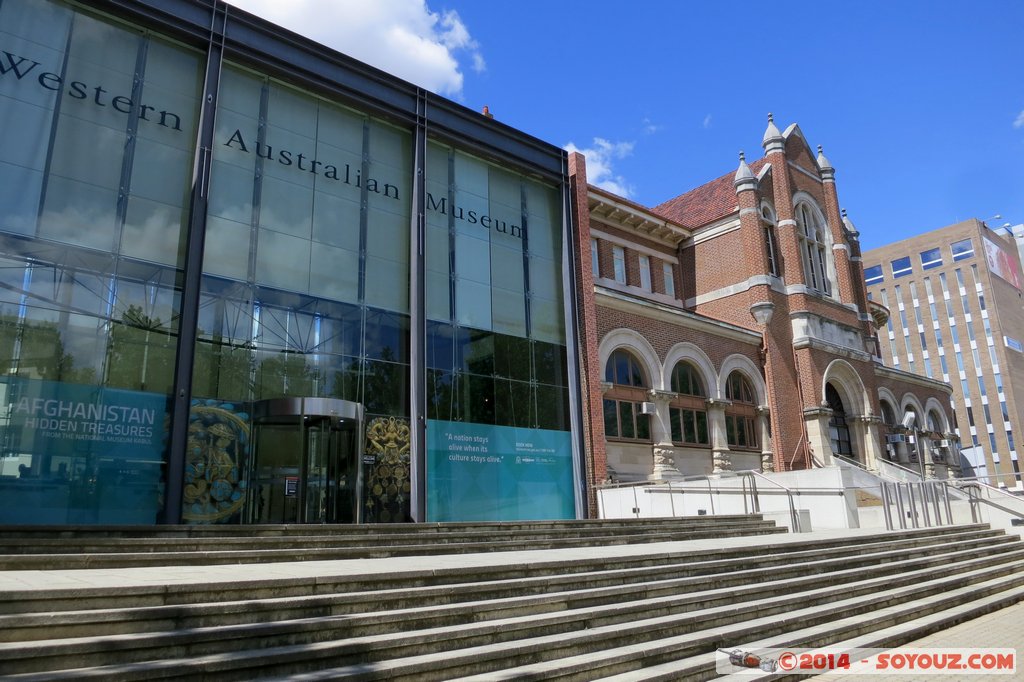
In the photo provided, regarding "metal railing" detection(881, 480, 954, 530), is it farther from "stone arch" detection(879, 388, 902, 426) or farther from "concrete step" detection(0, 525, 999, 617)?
"stone arch" detection(879, 388, 902, 426)

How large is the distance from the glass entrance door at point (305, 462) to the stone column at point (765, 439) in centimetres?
1699

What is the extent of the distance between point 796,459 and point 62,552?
2418 centimetres

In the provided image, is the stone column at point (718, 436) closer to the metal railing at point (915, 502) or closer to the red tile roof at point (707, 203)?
the metal railing at point (915, 502)

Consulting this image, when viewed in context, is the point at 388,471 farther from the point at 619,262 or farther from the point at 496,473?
the point at 619,262

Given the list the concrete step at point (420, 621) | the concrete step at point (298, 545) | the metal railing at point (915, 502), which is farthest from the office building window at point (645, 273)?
the concrete step at point (420, 621)

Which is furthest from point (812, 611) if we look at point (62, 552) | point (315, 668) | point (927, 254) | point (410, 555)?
point (927, 254)

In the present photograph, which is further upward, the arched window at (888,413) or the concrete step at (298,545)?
the arched window at (888,413)

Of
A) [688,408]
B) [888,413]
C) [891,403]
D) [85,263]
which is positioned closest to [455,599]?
[85,263]

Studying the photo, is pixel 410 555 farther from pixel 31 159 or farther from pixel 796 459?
pixel 796 459

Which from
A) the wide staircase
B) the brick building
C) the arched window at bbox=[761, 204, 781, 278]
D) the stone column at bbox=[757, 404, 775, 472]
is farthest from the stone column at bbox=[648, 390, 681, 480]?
the wide staircase

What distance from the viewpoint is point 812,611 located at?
845cm

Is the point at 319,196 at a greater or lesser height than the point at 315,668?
greater

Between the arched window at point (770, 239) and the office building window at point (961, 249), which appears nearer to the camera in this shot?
the arched window at point (770, 239)

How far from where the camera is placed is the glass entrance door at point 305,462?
1222 centimetres
